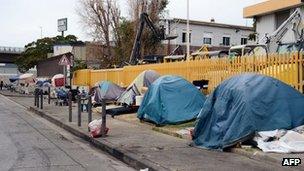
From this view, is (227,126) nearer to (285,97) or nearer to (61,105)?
(285,97)

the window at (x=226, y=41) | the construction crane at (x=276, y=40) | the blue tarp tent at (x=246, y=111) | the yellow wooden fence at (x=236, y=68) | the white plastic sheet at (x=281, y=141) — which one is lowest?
the white plastic sheet at (x=281, y=141)

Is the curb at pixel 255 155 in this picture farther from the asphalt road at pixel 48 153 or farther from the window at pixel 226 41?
the window at pixel 226 41

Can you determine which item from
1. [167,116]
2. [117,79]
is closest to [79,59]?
[117,79]

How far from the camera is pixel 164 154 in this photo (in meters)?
11.2

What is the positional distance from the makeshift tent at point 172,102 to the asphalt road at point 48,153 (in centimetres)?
284

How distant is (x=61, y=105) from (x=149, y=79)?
9584 mm

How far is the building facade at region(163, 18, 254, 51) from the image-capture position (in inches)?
2385

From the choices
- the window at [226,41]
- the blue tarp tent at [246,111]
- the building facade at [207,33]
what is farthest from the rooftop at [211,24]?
the blue tarp tent at [246,111]

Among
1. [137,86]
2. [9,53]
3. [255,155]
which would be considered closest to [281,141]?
[255,155]

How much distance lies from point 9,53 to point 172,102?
97.2 m

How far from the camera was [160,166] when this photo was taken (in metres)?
9.73

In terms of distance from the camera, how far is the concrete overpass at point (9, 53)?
107 m

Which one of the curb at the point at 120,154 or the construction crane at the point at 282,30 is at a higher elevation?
the construction crane at the point at 282,30

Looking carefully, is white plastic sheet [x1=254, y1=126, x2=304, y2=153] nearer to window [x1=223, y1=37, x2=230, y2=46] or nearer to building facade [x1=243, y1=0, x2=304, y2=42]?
building facade [x1=243, y1=0, x2=304, y2=42]
